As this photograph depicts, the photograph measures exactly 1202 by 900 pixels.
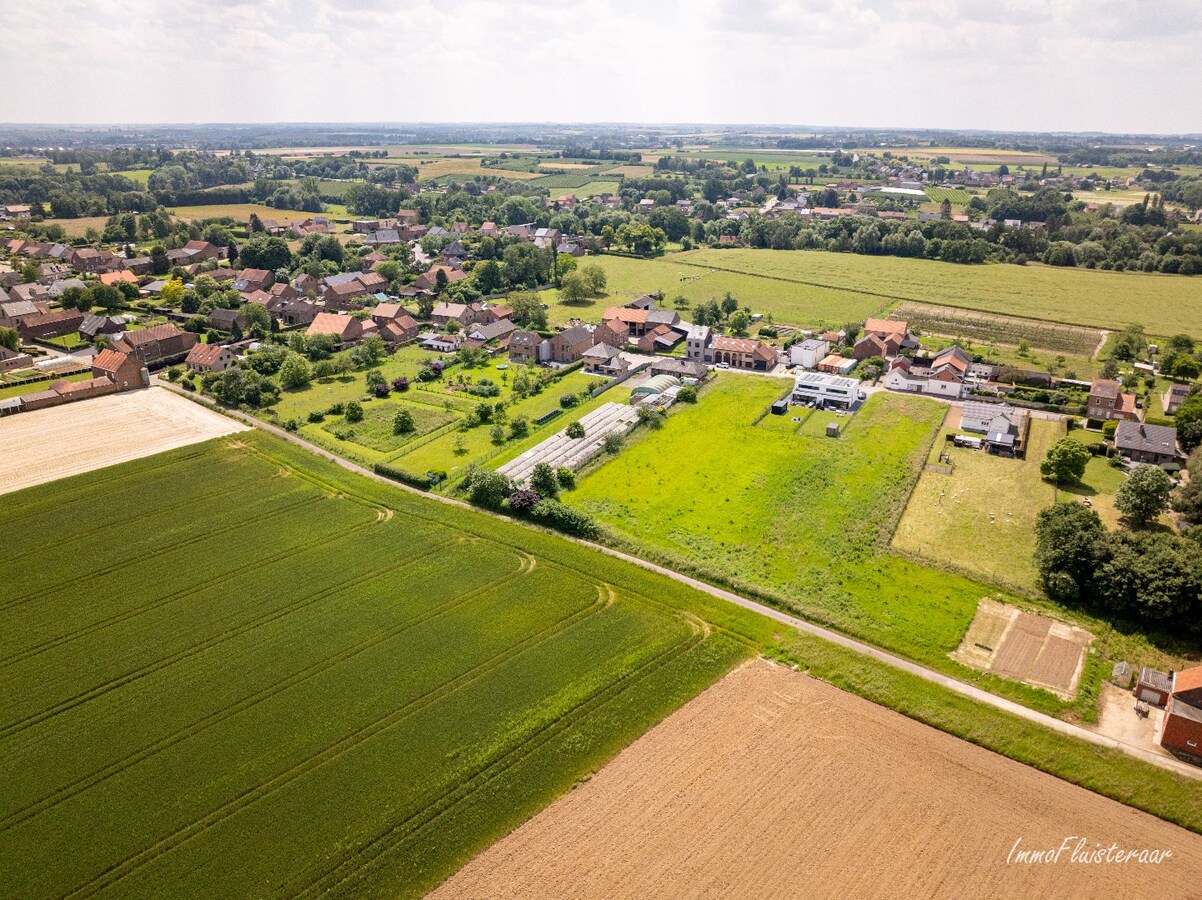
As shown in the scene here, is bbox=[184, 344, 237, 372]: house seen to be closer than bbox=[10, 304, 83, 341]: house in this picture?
Yes

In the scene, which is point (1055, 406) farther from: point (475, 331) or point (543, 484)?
point (475, 331)

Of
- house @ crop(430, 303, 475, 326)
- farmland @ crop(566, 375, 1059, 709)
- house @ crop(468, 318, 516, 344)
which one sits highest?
house @ crop(430, 303, 475, 326)

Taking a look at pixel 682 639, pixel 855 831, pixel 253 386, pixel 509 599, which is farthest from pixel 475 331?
pixel 855 831

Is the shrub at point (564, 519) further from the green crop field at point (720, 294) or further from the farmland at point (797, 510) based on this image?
the green crop field at point (720, 294)

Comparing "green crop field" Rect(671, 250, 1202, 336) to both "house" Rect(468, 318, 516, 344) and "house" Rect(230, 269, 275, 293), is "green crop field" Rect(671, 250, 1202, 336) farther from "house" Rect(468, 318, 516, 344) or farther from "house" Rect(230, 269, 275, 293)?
"house" Rect(230, 269, 275, 293)

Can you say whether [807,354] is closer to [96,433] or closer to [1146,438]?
[1146,438]

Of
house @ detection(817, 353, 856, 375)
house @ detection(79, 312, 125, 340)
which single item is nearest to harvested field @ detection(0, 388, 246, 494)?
house @ detection(79, 312, 125, 340)
